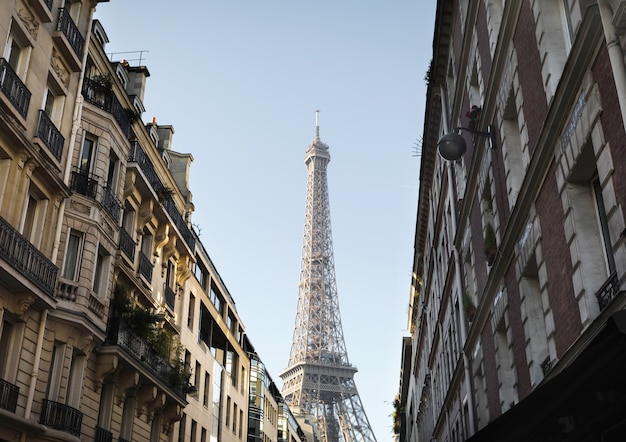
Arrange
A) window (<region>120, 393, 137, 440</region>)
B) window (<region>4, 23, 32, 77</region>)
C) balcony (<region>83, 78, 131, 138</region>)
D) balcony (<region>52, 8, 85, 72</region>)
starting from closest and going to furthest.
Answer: window (<region>4, 23, 32, 77</region>)
balcony (<region>52, 8, 85, 72</region>)
balcony (<region>83, 78, 131, 138</region>)
window (<region>120, 393, 137, 440</region>)

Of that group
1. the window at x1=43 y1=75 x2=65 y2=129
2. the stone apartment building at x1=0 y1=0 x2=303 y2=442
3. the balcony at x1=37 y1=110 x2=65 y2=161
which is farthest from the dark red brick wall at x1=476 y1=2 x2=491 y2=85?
the window at x1=43 y1=75 x2=65 y2=129

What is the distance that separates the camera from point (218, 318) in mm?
48094

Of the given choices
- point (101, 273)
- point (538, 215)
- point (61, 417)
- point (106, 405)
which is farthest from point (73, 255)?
point (538, 215)

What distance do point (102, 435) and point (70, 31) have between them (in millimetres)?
13594

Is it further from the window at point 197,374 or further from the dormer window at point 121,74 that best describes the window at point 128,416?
the dormer window at point 121,74

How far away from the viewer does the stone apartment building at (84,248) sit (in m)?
20.1

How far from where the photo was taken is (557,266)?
13.8m

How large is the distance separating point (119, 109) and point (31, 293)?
10590 millimetres

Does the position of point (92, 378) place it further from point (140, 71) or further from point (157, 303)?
point (140, 71)

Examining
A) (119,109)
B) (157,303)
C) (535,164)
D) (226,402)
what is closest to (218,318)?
(226,402)

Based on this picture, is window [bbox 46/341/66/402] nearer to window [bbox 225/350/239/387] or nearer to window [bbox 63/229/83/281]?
window [bbox 63/229/83/281]

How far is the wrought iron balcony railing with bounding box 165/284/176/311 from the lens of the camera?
35766mm

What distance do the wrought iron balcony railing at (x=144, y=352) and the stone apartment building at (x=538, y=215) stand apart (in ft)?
39.2

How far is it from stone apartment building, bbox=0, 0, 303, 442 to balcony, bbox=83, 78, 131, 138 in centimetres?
5
